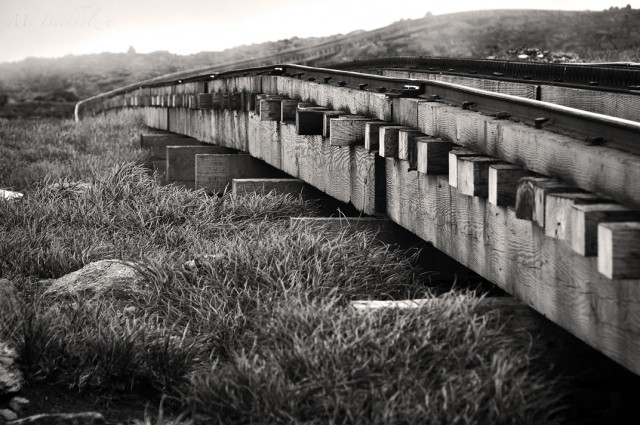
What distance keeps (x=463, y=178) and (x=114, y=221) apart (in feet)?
13.4

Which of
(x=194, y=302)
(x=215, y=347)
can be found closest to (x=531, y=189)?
(x=215, y=347)

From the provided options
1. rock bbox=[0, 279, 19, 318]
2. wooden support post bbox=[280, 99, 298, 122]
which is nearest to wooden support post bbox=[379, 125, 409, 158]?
rock bbox=[0, 279, 19, 318]

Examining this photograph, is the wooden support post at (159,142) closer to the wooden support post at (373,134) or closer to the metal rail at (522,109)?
the metal rail at (522,109)

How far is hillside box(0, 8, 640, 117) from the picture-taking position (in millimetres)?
33062

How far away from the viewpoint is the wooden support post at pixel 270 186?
9016 mm

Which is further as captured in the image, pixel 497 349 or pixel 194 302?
pixel 194 302

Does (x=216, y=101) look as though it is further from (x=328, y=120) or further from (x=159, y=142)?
(x=328, y=120)

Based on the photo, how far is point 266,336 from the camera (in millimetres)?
4641

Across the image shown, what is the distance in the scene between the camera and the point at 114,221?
27.6ft

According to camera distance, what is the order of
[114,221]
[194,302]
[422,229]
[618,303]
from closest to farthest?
[618,303]
[194,302]
[422,229]
[114,221]

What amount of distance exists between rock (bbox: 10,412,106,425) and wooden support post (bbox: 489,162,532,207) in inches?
76.9

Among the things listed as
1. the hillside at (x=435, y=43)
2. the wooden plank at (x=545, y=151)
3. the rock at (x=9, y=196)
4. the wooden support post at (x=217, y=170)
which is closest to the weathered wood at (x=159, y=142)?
the wooden support post at (x=217, y=170)

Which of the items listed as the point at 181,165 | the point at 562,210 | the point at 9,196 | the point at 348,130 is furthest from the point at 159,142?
the point at 562,210

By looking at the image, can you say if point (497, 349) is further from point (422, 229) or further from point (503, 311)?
point (422, 229)
